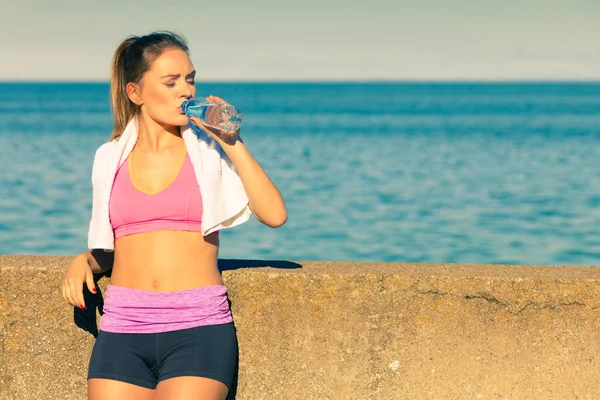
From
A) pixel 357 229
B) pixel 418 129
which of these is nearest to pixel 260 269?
pixel 357 229

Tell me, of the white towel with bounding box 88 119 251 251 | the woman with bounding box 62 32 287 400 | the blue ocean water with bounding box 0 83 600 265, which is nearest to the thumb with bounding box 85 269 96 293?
the woman with bounding box 62 32 287 400

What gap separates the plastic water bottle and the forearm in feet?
0.29

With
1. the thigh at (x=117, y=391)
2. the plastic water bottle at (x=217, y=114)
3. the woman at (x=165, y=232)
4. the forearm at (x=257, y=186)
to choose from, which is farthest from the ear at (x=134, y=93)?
the thigh at (x=117, y=391)

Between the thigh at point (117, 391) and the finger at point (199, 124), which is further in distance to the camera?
the finger at point (199, 124)

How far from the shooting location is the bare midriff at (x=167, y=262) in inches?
→ 137

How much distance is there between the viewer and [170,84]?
358cm

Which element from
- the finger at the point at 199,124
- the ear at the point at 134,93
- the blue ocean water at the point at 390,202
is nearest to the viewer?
the finger at the point at 199,124

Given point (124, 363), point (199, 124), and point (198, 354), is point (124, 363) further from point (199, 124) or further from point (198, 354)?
point (199, 124)

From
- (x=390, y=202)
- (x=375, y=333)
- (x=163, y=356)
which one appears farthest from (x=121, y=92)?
(x=390, y=202)

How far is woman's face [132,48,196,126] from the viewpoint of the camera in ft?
11.7

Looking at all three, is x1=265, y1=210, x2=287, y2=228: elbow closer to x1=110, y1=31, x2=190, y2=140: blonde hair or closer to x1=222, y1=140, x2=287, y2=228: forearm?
x1=222, y1=140, x2=287, y2=228: forearm

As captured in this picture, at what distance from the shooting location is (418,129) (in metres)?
63.0

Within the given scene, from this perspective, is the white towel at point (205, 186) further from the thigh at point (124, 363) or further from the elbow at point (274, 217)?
the thigh at point (124, 363)

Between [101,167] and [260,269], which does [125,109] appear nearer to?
[101,167]
